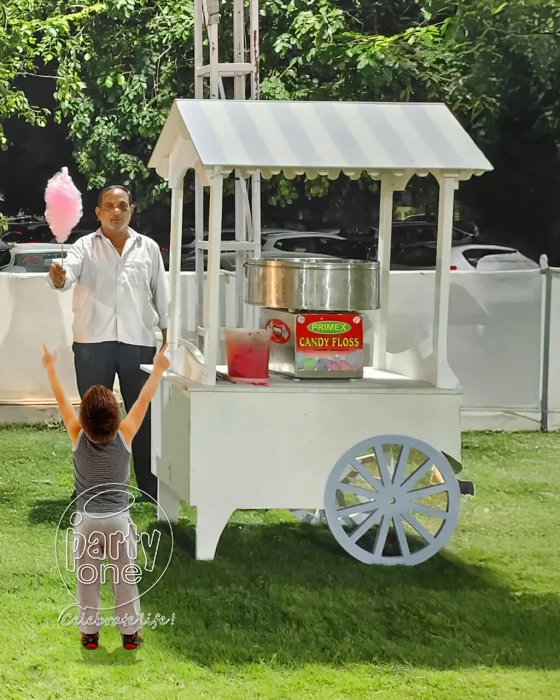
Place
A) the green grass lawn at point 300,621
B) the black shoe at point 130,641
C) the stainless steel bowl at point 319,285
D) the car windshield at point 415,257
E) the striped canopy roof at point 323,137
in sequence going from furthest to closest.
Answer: the car windshield at point 415,257 < the stainless steel bowl at point 319,285 < the striped canopy roof at point 323,137 < the black shoe at point 130,641 < the green grass lawn at point 300,621

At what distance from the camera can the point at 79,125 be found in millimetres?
7316

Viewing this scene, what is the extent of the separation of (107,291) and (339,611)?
1.59m

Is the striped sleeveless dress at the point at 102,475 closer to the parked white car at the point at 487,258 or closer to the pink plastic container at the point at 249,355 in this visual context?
the pink plastic container at the point at 249,355

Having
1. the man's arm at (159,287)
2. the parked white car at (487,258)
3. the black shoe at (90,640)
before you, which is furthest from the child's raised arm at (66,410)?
the parked white car at (487,258)

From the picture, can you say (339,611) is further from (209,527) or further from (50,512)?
(50,512)

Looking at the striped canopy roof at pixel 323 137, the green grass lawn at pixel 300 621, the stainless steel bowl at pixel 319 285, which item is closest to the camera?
the green grass lawn at pixel 300 621

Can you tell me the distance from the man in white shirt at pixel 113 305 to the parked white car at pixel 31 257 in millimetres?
3073

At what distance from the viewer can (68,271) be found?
3.70 metres

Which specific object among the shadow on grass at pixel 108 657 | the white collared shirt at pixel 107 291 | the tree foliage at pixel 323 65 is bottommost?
the shadow on grass at pixel 108 657

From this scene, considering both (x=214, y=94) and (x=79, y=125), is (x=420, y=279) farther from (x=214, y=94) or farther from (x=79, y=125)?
Answer: (x=79, y=125)

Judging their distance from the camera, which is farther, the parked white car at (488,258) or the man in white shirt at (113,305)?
the parked white car at (488,258)

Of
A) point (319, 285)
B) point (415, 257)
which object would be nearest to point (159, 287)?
point (319, 285)

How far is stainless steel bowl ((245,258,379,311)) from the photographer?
10.1 feet

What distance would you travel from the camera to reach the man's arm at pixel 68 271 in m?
3.55
